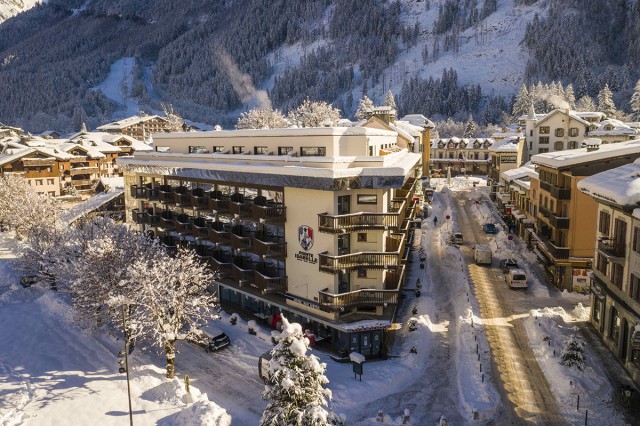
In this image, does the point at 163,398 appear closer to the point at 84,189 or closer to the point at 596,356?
the point at 596,356

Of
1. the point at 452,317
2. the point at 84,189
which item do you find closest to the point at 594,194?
the point at 452,317

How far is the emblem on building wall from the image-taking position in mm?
33594

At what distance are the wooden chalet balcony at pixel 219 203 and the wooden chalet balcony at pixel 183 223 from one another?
178 inches

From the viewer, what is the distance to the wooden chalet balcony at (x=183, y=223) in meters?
44.0

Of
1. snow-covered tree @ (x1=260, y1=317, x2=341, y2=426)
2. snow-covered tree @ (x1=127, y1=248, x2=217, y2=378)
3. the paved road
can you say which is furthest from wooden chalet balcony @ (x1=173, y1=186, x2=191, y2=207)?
the paved road

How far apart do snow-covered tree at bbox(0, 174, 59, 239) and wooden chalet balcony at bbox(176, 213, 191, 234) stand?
22766 mm

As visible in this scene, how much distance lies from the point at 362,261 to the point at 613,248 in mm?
16577

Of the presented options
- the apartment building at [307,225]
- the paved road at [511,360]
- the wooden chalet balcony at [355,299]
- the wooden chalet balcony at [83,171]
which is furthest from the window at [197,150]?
the wooden chalet balcony at [83,171]

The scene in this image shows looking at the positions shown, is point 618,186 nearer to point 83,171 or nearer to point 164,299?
point 164,299

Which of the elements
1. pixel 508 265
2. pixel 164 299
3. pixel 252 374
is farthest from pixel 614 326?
pixel 164 299

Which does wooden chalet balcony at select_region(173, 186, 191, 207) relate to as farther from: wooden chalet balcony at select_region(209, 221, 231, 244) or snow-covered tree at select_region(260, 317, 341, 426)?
snow-covered tree at select_region(260, 317, 341, 426)

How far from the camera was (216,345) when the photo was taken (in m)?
33.8

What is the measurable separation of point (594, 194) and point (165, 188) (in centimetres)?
3746

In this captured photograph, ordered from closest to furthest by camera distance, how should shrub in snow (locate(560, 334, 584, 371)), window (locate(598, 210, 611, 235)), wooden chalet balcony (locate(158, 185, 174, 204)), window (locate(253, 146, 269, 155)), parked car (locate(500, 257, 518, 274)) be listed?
shrub in snow (locate(560, 334, 584, 371))
window (locate(598, 210, 611, 235))
window (locate(253, 146, 269, 155))
wooden chalet balcony (locate(158, 185, 174, 204))
parked car (locate(500, 257, 518, 274))
